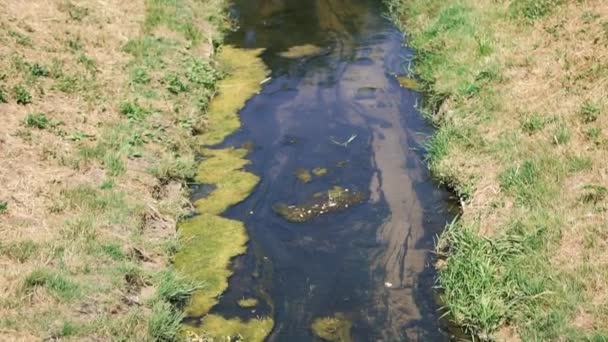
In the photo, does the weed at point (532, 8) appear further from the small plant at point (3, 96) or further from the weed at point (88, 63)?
the small plant at point (3, 96)

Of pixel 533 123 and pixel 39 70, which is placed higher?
pixel 39 70

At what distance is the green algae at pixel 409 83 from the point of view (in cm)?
1702

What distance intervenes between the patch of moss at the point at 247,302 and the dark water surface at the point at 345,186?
0.09m

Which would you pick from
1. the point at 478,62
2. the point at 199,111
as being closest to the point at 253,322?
the point at 199,111

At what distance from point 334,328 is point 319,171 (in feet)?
14.6

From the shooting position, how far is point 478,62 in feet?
51.0

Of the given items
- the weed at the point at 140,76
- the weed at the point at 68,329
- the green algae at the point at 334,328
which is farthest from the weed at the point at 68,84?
the green algae at the point at 334,328

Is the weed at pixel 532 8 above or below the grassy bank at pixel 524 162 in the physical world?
above

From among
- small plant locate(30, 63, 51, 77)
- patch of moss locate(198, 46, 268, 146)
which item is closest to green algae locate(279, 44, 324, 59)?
patch of moss locate(198, 46, 268, 146)

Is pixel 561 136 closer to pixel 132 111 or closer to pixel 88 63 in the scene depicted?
pixel 132 111

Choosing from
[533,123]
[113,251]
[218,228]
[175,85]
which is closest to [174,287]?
[113,251]

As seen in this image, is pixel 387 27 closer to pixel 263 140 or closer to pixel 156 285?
pixel 263 140

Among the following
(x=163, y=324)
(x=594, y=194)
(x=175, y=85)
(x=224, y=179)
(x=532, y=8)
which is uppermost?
(x=532, y=8)

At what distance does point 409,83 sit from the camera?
17.3m
